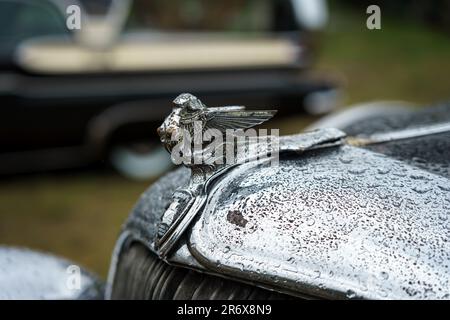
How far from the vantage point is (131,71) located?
212 inches

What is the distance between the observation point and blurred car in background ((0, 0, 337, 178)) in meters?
5.17

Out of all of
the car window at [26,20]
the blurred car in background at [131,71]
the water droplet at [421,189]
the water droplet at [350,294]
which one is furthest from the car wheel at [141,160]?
the water droplet at [350,294]

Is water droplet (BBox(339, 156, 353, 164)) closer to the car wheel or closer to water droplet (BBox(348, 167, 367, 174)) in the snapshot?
water droplet (BBox(348, 167, 367, 174))

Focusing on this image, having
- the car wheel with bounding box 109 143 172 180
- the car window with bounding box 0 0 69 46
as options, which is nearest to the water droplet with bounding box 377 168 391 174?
the car window with bounding box 0 0 69 46

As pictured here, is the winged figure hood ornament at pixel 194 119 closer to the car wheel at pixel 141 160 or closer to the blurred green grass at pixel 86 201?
the blurred green grass at pixel 86 201

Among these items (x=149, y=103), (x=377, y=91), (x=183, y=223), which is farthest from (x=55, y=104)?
(x=377, y=91)

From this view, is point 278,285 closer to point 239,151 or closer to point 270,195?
point 270,195

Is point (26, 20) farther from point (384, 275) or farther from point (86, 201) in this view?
point (384, 275)

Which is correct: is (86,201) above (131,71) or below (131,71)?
below

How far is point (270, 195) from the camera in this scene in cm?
151

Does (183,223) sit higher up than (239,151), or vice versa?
(239,151)

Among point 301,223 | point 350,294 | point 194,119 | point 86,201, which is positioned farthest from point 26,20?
point 350,294

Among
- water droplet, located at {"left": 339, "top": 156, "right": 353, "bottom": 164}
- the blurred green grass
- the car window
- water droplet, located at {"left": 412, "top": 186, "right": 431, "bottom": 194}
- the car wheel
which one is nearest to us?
water droplet, located at {"left": 412, "top": 186, "right": 431, "bottom": 194}
